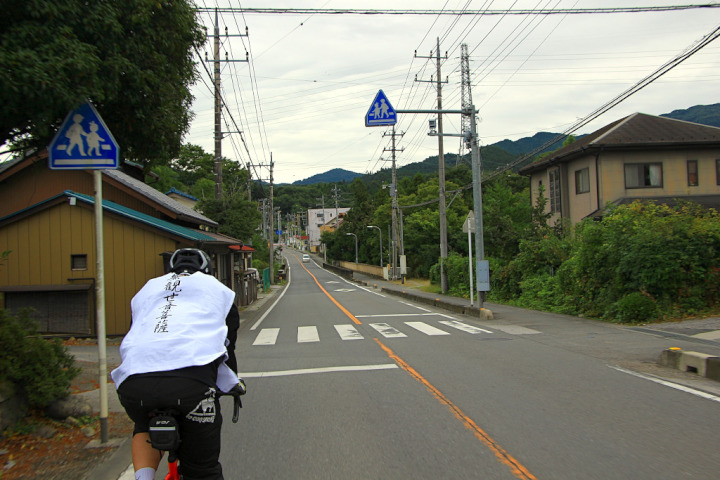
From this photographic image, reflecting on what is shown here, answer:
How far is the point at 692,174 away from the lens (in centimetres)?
2527

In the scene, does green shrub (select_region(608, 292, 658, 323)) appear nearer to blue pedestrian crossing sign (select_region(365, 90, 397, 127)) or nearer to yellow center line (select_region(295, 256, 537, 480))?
blue pedestrian crossing sign (select_region(365, 90, 397, 127))

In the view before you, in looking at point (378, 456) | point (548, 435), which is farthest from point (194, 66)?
point (548, 435)

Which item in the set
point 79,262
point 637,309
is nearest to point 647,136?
point 637,309

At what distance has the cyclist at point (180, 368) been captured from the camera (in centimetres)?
300

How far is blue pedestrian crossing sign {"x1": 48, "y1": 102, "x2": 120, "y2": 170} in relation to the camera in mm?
5629

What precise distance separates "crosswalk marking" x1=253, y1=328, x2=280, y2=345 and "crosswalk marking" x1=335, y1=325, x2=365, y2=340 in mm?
1685

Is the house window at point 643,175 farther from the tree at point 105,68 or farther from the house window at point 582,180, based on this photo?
the tree at point 105,68

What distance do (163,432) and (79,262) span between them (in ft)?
44.3

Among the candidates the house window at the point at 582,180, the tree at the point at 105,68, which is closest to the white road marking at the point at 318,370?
the tree at the point at 105,68

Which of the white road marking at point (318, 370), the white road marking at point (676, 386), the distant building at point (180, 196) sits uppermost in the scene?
the distant building at point (180, 196)

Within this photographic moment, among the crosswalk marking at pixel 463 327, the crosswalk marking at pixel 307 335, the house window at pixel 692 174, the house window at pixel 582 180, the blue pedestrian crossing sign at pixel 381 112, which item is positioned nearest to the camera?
the crosswalk marking at pixel 307 335

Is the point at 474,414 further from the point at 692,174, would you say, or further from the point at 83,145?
the point at 692,174

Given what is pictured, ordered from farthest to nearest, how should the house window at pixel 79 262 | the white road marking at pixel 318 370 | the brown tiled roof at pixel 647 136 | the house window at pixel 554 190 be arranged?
the house window at pixel 554 190, the brown tiled roof at pixel 647 136, the house window at pixel 79 262, the white road marking at pixel 318 370

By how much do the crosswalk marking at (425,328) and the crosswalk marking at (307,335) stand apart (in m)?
2.74
